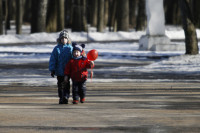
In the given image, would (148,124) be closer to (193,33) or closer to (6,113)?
(6,113)

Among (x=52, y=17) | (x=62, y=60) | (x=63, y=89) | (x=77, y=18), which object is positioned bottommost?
(x=77, y=18)

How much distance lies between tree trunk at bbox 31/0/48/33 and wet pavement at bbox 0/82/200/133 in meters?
25.8

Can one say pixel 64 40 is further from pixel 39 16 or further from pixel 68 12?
pixel 68 12

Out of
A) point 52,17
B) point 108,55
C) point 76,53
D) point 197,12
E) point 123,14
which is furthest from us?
point 197,12

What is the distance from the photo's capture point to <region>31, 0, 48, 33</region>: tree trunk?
40344 mm

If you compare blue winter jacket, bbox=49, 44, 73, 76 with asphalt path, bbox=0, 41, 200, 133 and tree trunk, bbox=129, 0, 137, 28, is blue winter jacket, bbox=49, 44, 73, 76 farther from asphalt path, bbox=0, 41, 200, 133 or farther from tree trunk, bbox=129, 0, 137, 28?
tree trunk, bbox=129, 0, 137, 28

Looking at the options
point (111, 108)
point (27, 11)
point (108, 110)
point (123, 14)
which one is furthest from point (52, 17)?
point (108, 110)

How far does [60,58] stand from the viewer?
11.6 meters

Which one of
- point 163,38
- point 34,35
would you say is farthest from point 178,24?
point 163,38

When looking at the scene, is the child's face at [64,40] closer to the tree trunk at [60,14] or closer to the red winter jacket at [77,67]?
the red winter jacket at [77,67]

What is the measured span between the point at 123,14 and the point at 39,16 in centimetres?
676

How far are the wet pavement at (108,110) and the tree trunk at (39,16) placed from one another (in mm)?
25772

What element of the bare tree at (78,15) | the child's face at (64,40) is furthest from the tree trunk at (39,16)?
the child's face at (64,40)

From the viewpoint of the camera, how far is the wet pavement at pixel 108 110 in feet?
29.0
